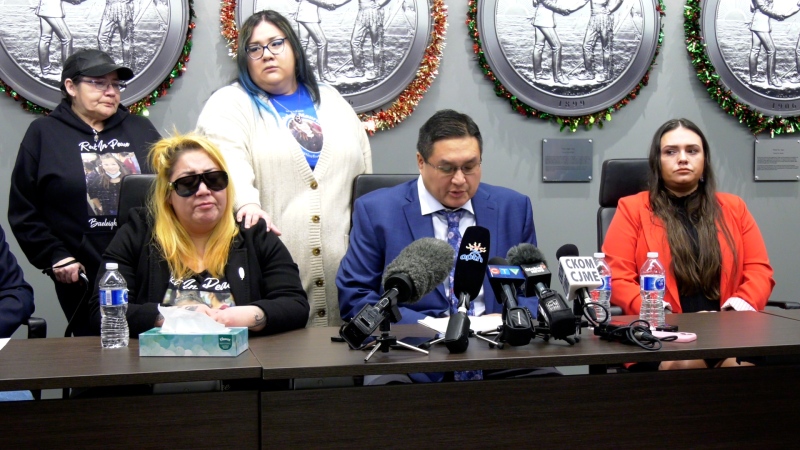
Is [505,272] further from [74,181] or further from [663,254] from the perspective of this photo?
[74,181]

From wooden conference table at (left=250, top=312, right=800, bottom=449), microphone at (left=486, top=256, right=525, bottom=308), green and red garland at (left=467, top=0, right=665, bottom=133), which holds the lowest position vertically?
wooden conference table at (left=250, top=312, right=800, bottom=449)

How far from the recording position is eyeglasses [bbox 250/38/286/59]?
9.80 feet

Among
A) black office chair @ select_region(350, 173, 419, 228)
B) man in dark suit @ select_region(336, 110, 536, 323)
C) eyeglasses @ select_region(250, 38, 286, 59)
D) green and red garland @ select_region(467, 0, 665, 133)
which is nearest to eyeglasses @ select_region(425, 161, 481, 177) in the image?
man in dark suit @ select_region(336, 110, 536, 323)

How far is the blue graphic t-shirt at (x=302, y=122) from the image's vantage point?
3033 mm

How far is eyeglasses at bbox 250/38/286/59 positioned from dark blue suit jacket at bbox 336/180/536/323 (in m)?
0.69

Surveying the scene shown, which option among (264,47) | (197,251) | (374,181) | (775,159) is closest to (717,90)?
(775,159)

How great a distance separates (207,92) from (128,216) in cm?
147

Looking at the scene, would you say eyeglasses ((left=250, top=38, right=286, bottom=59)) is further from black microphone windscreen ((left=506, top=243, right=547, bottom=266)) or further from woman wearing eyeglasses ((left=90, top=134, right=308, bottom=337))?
black microphone windscreen ((left=506, top=243, right=547, bottom=266))

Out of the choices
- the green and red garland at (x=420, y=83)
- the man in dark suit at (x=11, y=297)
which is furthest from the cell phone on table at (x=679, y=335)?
the green and red garland at (x=420, y=83)

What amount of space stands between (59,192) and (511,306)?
1.98 meters

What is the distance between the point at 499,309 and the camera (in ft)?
8.43

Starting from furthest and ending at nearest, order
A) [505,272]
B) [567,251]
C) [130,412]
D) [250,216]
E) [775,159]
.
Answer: [775,159] → [250,216] → [567,251] → [505,272] → [130,412]

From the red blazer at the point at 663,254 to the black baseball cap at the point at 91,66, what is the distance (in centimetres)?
198

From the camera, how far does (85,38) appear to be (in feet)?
12.2
